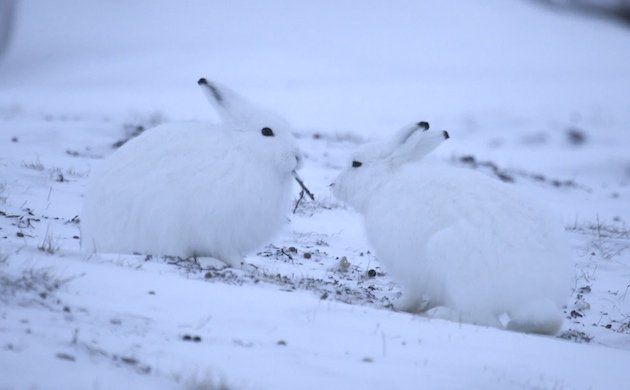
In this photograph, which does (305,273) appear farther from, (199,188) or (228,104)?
(228,104)

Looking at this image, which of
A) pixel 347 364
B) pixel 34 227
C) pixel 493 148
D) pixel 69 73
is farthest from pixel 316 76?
pixel 347 364

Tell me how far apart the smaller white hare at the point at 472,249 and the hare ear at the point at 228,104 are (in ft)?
4.14

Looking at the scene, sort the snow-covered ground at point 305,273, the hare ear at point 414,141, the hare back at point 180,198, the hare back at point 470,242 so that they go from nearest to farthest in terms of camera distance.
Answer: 1. the snow-covered ground at point 305,273
2. the hare back at point 470,242
3. the hare back at point 180,198
4. the hare ear at point 414,141

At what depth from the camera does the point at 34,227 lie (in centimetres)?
598

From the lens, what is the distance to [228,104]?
5398 millimetres

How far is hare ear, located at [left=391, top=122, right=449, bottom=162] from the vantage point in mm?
5297

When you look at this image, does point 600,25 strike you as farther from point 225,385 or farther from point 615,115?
point 225,385

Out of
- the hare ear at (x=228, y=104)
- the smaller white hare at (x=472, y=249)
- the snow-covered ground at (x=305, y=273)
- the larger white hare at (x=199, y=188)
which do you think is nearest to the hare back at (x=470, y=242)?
the smaller white hare at (x=472, y=249)

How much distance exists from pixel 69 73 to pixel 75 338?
34077mm

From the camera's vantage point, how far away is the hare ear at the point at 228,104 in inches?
211

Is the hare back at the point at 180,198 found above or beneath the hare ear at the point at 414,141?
beneath

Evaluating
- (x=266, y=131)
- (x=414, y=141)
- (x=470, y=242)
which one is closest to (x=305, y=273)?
(x=266, y=131)

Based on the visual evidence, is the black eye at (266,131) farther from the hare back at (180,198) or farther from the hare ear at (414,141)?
the hare ear at (414,141)

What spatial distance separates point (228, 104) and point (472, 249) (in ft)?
7.47
